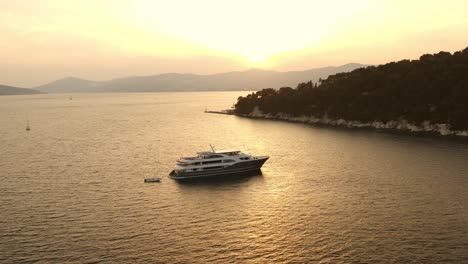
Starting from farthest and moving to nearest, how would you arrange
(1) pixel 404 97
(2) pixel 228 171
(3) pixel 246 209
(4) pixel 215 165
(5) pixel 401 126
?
(1) pixel 404 97, (5) pixel 401 126, (2) pixel 228 171, (4) pixel 215 165, (3) pixel 246 209

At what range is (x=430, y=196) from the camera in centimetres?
6462

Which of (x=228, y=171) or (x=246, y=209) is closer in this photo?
(x=246, y=209)

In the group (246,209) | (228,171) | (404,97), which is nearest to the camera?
(246,209)

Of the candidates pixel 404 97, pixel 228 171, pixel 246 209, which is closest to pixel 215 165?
pixel 228 171

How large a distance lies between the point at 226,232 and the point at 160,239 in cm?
835

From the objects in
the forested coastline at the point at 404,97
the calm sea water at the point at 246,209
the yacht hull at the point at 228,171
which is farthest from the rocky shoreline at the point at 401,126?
the yacht hull at the point at 228,171

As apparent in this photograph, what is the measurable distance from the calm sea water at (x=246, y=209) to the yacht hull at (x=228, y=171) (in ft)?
9.20

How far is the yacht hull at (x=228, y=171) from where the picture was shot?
8112cm

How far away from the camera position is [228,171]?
84.2 meters

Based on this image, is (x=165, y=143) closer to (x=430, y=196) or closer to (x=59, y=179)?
(x=59, y=179)

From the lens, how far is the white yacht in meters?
81.5

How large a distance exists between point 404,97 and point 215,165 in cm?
10097

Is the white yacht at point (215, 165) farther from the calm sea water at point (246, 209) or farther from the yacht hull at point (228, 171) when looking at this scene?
the calm sea water at point (246, 209)

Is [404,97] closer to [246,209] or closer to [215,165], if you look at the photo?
[215,165]
